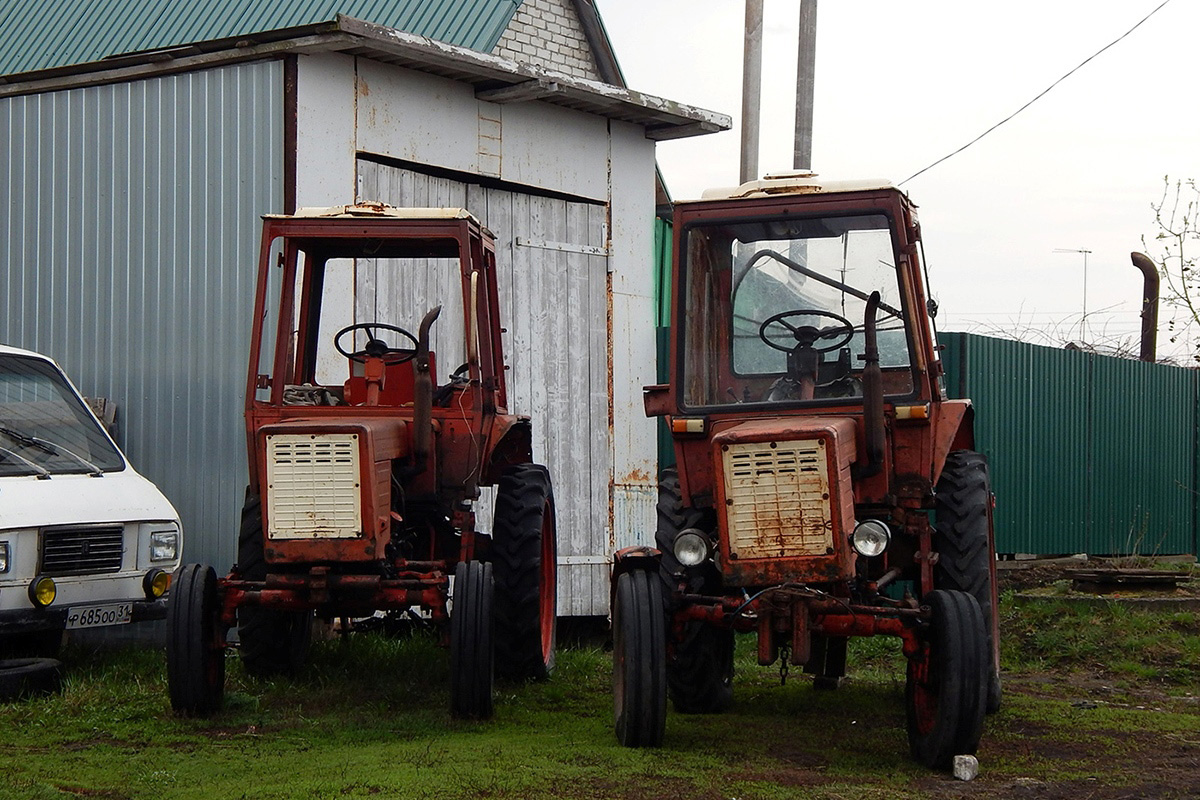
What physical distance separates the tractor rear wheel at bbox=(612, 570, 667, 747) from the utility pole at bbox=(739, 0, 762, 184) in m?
8.75

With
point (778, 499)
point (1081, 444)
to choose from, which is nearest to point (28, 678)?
point (778, 499)

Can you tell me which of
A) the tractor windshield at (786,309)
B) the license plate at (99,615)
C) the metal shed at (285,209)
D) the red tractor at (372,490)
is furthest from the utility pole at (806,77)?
the license plate at (99,615)

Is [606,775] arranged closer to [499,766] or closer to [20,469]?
[499,766]

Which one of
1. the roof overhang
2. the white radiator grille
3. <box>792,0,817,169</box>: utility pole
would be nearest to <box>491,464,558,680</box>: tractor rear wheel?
the white radiator grille

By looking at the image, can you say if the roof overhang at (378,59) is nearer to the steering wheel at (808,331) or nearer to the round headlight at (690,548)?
the steering wheel at (808,331)

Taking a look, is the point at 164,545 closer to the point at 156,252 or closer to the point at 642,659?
the point at 156,252

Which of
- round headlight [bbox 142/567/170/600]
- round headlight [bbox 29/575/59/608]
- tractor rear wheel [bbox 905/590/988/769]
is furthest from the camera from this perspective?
round headlight [bbox 142/567/170/600]

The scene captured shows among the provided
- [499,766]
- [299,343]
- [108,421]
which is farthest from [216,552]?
[499,766]

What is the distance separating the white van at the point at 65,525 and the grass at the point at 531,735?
16.4 inches

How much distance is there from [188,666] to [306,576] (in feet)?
2.26

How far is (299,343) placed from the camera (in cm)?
888

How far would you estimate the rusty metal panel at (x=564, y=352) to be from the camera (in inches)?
451

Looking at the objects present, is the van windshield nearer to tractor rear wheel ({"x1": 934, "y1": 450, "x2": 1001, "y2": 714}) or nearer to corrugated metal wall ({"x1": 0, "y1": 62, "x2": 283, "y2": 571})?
corrugated metal wall ({"x1": 0, "y1": 62, "x2": 283, "y2": 571})

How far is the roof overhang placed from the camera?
9.79 meters
